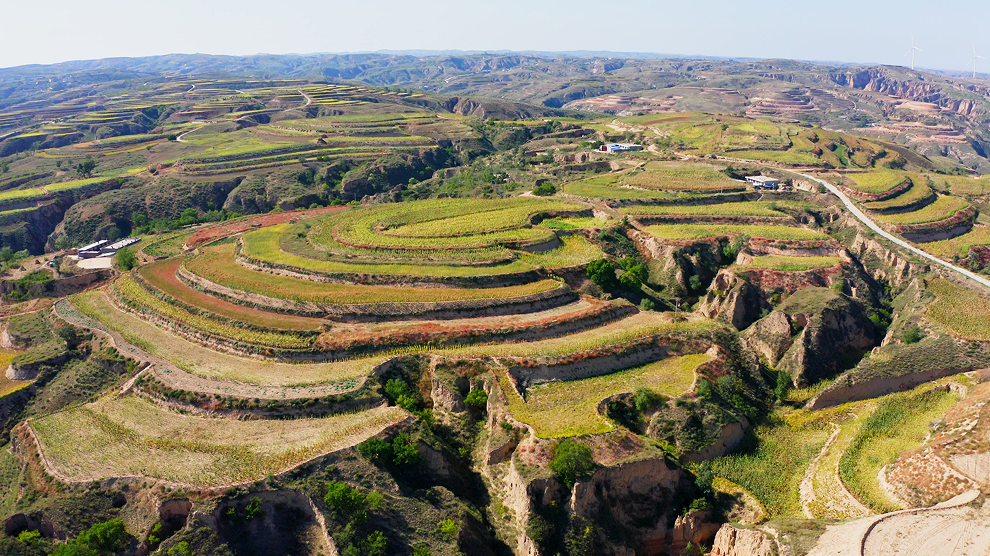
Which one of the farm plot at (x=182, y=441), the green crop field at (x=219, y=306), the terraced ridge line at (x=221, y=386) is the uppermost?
the green crop field at (x=219, y=306)

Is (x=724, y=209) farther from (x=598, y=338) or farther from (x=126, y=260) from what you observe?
(x=126, y=260)

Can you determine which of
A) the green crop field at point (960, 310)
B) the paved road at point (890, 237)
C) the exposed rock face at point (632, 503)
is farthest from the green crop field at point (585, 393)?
the paved road at point (890, 237)

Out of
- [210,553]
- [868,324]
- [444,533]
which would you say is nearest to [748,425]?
[868,324]

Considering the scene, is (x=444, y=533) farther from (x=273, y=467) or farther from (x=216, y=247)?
(x=216, y=247)

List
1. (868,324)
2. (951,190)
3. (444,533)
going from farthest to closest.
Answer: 1. (951,190)
2. (868,324)
3. (444,533)

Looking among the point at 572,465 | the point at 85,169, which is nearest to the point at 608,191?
the point at 572,465

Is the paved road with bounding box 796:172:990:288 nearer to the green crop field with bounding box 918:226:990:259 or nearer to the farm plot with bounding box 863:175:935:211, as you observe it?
the green crop field with bounding box 918:226:990:259

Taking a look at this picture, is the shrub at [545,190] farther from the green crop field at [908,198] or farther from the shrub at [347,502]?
the shrub at [347,502]
